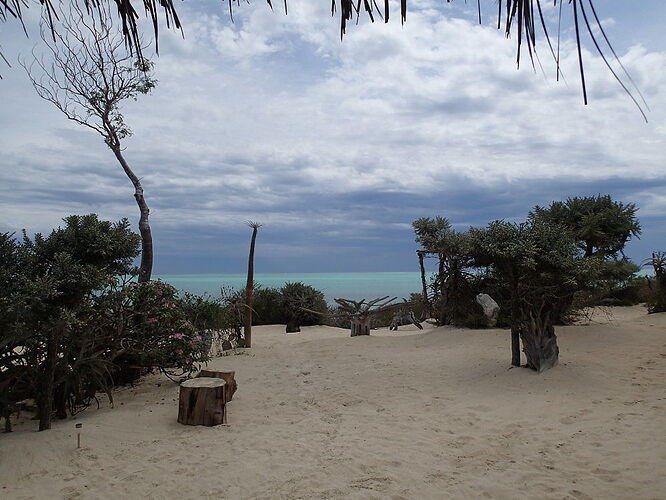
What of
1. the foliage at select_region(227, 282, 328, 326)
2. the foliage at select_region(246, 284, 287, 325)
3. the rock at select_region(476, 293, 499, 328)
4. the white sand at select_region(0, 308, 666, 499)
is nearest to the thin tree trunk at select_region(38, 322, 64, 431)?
the white sand at select_region(0, 308, 666, 499)

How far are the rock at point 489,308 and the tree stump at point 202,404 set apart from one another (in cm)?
939

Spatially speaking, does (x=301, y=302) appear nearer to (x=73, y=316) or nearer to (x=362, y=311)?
(x=362, y=311)

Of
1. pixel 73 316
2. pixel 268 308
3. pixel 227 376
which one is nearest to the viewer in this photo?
pixel 73 316

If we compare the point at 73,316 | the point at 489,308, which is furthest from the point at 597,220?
the point at 73,316

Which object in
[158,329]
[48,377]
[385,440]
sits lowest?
[385,440]

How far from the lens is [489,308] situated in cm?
1348

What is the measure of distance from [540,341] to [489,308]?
17.5 ft

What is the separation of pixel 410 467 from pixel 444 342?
8.25m

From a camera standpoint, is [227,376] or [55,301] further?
[227,376]

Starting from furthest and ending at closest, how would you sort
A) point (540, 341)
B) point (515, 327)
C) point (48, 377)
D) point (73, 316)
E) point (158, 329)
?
point (515, 327), point (540, 341), point (158, 329), point (48, 377), point (73, 316)

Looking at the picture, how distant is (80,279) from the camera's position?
5480mm

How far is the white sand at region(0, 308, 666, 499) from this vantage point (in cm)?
438

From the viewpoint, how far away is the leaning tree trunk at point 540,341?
8.17m

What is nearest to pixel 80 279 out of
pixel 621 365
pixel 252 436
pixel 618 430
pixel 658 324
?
pixel 252 436
